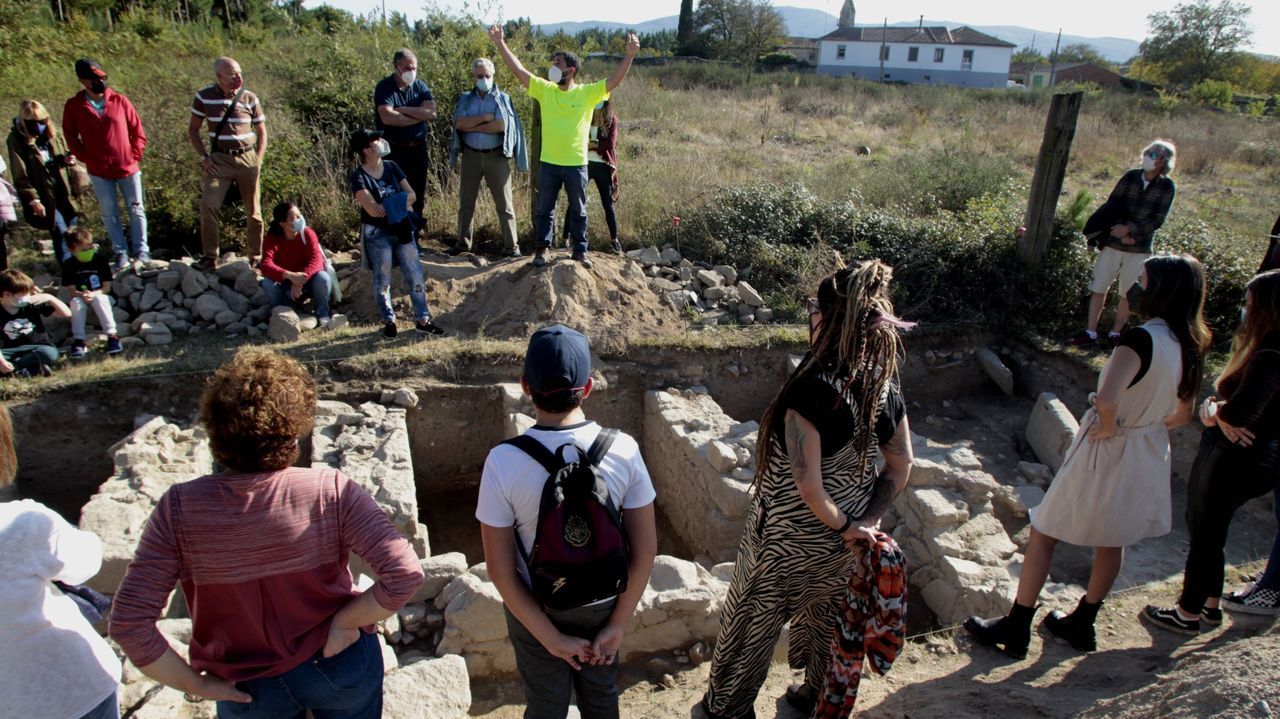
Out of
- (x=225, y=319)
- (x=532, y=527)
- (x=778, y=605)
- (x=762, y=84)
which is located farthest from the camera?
(x=762, y=84)

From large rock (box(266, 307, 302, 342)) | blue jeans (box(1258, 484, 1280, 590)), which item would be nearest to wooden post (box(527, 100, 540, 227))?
large rock (box(266, 307, 302, 342))

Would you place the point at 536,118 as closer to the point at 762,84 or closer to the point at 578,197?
the point at 578,197

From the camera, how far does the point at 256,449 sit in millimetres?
2061

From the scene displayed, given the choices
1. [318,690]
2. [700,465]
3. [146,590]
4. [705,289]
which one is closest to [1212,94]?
[705,289]

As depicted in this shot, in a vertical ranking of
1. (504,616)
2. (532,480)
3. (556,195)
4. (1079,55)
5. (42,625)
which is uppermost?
(1079,55)

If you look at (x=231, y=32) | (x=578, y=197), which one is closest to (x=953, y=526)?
(x=578, y=197)

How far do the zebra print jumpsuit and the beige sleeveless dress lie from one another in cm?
122

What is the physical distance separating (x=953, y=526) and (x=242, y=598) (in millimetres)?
4452

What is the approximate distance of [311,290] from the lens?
7.14 m

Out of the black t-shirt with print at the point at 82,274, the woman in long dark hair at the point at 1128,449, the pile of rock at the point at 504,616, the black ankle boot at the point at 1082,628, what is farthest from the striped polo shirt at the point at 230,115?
the black ankle boot at the point at 1082,628

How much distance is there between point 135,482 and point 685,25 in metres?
39.7

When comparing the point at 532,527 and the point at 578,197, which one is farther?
the point at 578,197

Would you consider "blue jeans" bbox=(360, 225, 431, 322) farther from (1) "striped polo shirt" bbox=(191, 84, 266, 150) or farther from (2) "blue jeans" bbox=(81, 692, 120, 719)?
(2) "blue jeans" bbox=(81, 692, 120, 719)

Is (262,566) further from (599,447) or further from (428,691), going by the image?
(428,691)
